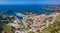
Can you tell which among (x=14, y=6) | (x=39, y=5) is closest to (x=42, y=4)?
(x=39, y=5)

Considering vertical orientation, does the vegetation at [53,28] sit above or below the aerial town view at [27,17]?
below

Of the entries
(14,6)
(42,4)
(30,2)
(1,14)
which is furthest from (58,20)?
(1,14)

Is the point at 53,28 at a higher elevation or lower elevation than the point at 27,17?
lower

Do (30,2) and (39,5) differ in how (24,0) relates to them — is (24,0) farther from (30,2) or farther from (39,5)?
(39,5)

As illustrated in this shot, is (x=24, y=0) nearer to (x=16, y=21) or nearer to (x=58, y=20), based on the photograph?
(x=16, y=21)

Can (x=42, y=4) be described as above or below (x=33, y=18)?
above

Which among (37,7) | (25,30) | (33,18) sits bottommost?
(25,30)

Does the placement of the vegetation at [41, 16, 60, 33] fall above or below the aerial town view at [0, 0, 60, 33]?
below
